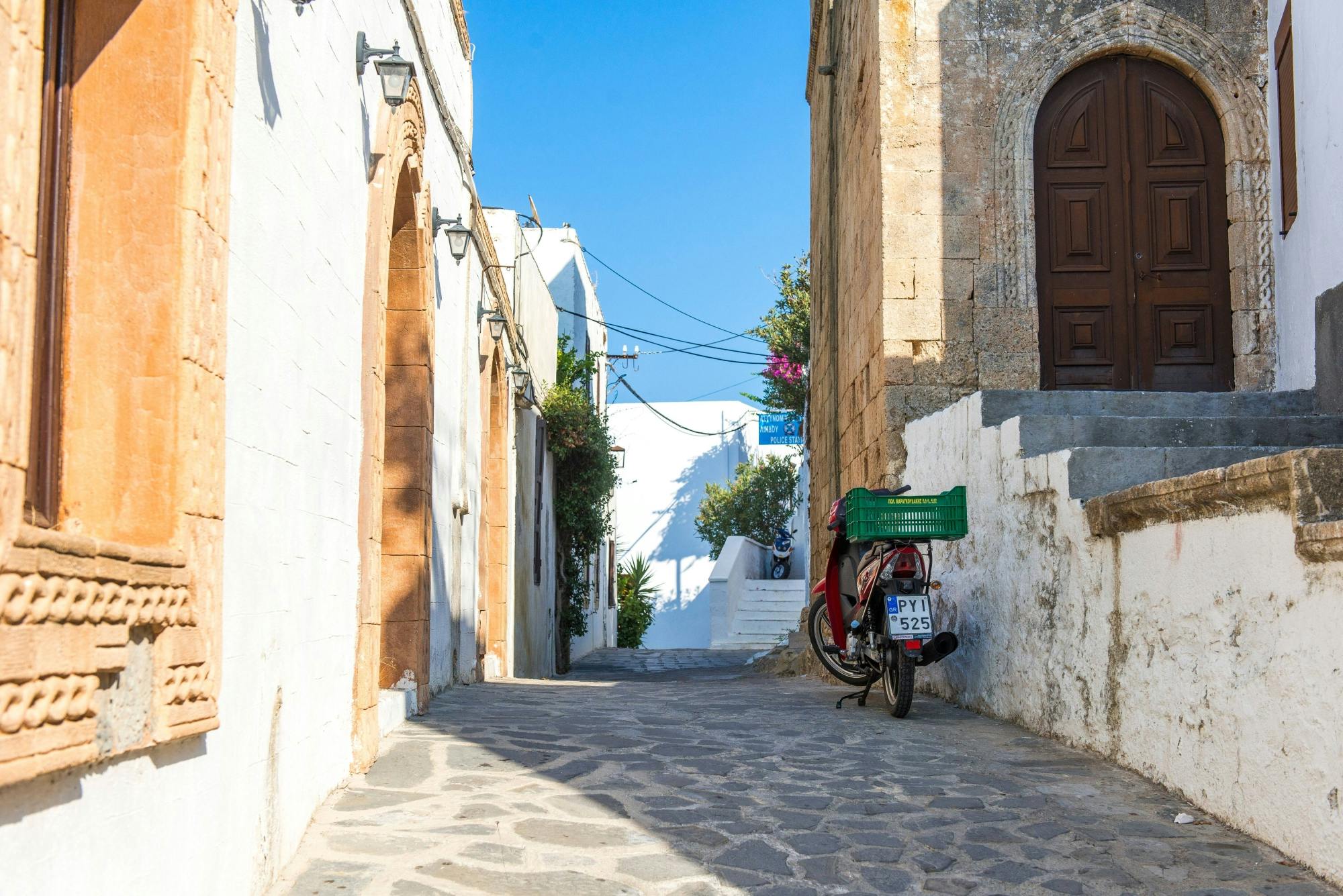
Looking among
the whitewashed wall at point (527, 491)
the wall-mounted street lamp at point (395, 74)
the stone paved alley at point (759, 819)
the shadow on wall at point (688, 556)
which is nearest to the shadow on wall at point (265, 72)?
the wall-mounted street lamp at point (395, 74)

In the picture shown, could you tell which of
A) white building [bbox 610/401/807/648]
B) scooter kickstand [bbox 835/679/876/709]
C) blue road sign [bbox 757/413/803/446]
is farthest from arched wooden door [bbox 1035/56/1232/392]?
white building [bbox 610/401/807/648]

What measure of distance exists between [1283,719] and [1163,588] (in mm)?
958

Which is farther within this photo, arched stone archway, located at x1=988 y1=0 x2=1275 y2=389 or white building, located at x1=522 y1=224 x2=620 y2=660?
white building, located at x1=522 y1=224 x2=620 y2=660

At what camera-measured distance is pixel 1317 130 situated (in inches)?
280

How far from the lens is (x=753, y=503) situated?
34.5 m

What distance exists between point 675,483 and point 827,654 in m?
30.5

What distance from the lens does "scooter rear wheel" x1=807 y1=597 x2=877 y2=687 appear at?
759 cm

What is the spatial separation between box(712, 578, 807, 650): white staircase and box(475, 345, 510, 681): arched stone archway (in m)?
9.76

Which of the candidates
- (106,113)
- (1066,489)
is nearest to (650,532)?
(1066,489)

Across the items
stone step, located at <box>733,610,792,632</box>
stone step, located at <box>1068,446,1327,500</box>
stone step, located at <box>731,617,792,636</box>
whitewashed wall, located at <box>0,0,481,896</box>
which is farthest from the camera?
stone step, located at <box>733,610,792,632</box>

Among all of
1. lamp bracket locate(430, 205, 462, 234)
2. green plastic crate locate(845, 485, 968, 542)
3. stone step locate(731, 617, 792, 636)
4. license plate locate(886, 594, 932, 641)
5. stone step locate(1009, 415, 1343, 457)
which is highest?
lamp bracket locate(430, 205, 462, 234)

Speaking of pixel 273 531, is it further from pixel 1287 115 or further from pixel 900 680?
pixel 1287 115

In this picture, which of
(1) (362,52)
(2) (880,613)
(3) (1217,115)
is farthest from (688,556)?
(1) (362,52)

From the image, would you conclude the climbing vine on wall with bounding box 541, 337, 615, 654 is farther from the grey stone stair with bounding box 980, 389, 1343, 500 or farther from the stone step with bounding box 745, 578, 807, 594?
the grey stone stair with bounding box 980, 389, 1343, 500
